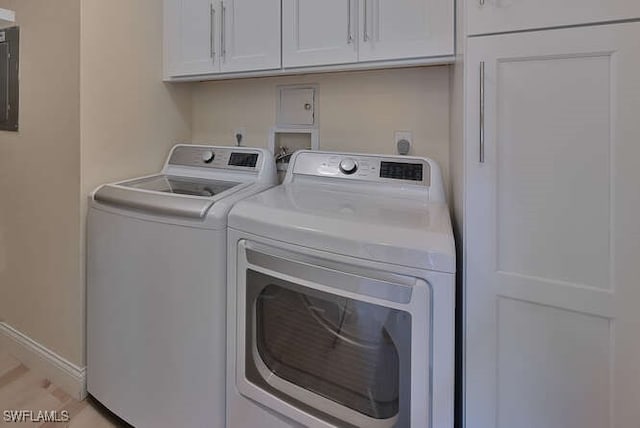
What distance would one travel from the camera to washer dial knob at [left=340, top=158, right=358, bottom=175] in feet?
5.22

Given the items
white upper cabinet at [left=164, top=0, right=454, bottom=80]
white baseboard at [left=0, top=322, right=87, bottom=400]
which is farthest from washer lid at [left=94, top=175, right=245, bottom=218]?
white baseboard at [left=0, top=322, right=87, bottom=400]

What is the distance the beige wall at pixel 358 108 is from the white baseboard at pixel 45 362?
52.9 inches

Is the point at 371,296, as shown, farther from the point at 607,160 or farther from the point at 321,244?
the point at 607,160

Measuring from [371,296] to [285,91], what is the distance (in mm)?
1319

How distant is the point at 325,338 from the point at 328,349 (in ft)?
0.11

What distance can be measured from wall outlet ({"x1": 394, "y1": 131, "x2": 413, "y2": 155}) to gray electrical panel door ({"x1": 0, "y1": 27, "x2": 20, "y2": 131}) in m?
1.90

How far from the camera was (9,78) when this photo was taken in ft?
6.41

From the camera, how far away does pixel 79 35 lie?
5.25 feet

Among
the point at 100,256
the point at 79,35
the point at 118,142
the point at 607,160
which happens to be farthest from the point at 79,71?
the point at 607,160

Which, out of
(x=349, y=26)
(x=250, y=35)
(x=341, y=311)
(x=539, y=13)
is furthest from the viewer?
(x=250, y=35)

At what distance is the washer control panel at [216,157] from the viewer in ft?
5.93

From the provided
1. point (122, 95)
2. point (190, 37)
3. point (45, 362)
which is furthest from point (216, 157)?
point (45, 362)

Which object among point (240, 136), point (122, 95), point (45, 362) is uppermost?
point (122, 95)

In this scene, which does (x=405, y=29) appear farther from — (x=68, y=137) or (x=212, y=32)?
(x=68, y=137)
